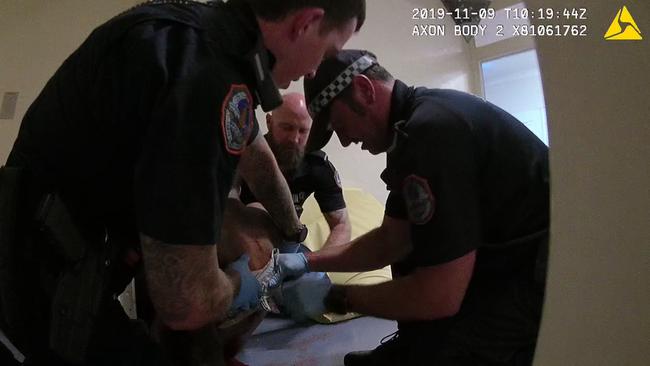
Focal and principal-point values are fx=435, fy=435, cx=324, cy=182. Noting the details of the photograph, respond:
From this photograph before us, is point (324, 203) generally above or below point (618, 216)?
below

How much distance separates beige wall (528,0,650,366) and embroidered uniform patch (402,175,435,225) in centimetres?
38

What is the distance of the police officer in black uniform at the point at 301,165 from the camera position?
181cm

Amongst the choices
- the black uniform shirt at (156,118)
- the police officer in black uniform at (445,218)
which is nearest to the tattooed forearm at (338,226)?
the police officer in black uniform at (445,218)

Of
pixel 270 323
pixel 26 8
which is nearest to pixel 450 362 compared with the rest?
pixel 270 323

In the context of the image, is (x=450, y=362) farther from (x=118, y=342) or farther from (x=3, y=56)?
(x=3, y=56)

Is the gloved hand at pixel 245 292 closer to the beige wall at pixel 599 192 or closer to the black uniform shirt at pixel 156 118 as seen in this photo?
the black uniform shirt at pixel 156 118

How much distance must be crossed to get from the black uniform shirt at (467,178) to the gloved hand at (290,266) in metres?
0.39

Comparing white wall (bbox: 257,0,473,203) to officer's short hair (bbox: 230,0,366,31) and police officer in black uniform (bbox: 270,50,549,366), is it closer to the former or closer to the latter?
police officer in black uniform (bbox: 270,50,549,366)

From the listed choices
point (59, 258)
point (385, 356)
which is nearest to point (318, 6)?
point (59, 258)

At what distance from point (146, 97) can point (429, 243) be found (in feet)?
1.91

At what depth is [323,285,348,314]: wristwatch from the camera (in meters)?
1.12

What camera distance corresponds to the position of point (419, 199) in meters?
0.89

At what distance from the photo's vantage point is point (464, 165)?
891 mm

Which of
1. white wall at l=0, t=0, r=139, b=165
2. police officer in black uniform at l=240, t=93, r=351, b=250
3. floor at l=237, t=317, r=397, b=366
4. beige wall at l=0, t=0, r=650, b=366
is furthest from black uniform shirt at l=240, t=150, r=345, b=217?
beige wall at l=0, t=0, r=650, b=366
